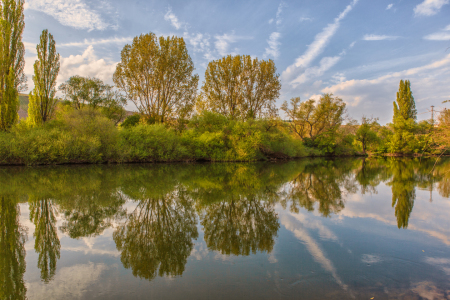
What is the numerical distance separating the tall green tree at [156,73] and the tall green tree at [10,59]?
8.52 metres

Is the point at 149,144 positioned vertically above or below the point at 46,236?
above

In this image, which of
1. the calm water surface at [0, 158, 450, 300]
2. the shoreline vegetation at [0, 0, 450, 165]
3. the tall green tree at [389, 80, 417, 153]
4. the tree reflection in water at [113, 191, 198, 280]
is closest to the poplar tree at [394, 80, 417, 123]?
the tall green tree at [389, 80, 417, 153]

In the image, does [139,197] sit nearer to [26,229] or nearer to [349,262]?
[26,229]

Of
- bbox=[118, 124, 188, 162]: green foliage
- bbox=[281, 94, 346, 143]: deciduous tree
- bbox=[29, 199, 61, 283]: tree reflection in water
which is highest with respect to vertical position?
bbox=[281, 94, 346, 143]: deciduous tree

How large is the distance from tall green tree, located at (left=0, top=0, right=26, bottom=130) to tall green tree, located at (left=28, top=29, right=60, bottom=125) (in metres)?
1.21

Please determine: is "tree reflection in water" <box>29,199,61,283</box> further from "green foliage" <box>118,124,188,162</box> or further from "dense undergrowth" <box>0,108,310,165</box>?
"green foliage" <box>118,124,188,162</box>

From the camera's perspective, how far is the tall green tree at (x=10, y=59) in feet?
73.4

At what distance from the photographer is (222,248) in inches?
179

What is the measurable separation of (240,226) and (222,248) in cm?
121

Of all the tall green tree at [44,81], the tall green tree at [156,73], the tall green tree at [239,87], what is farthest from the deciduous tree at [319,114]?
the tall green tree at [44,81]

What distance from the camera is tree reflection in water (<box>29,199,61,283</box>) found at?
394 cm

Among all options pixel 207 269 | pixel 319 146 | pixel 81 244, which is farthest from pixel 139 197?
pixel 319 146

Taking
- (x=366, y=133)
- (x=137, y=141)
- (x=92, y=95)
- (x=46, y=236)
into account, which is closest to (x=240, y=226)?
(x=46, y=236)

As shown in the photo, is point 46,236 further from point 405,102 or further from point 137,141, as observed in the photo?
point 405,102
